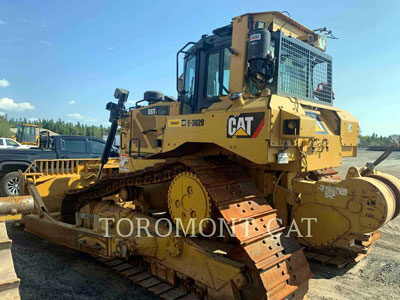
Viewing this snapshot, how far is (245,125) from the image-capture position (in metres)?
3.16

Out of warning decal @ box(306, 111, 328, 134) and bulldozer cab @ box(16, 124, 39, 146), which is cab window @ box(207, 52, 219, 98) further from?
bulldozer cab @ box(16, 124, 39, 146)

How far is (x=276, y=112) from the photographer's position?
3.07m

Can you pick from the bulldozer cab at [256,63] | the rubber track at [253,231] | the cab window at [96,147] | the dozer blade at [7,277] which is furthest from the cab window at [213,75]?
the cab window at [96,147]

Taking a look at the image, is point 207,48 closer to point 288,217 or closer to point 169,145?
point 169,145

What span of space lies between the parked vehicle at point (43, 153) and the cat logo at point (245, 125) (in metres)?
7.99

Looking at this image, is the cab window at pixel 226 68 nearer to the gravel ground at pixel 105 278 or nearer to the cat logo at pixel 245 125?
the cat logo at pixel 245 125

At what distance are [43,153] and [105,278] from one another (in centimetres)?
723

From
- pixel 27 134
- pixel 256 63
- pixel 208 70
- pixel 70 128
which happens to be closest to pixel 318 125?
pixel 256 63

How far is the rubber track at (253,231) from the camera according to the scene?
2.84 meters

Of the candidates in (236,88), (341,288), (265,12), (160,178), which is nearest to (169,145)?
(160,178)

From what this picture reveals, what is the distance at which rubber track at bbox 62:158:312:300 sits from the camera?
2.84 m

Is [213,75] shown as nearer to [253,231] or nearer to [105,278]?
[253,231]

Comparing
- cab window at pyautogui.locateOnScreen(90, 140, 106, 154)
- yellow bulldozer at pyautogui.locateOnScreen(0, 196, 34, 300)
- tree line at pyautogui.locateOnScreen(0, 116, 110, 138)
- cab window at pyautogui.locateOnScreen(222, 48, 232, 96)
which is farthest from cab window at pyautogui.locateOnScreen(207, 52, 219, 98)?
tree line at pyautogui.locateOnScreen(0, 116, 110, 138)

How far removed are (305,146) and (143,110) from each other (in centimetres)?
308
